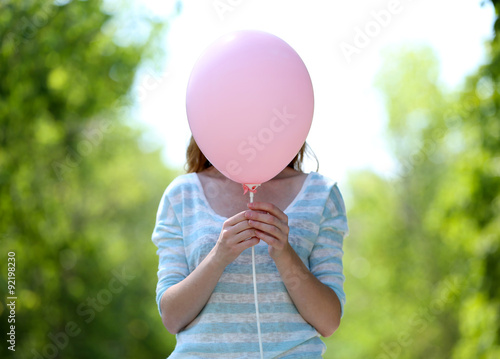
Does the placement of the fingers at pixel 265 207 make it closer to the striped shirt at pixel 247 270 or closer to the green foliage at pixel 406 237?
the striped shirt at pixel 247 270

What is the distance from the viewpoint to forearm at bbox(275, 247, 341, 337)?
164 cm

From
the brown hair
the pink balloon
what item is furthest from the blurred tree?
the pink balloon

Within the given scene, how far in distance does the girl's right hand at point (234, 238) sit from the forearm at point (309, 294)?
10 centimetres

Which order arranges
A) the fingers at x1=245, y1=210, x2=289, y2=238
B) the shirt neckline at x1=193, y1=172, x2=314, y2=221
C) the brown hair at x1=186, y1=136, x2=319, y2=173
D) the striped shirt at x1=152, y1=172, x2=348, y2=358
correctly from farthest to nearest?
1. the brown hair at x1=186, y1=136, x2=319, y2=173
2. the shirt neckline at x1=193, y1=172, x2=314, y2=221
3. the striped shirt at x1=152, y1=172, x2=348, y2=358
4. the fingers at x1=245, y1=210, x2=289, y2=238

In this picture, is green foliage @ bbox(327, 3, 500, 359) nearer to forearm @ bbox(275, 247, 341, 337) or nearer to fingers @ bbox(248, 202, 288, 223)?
forearm @ bbox(275, 247, 341, 337)

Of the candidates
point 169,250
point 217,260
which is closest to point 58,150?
point 169,250

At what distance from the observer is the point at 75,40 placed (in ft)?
20.2

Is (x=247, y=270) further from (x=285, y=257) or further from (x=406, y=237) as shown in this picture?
(x=406, y=237)

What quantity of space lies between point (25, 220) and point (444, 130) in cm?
930

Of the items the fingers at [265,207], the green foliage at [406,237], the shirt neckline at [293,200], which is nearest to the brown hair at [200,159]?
the shirt neckline at [293,200]

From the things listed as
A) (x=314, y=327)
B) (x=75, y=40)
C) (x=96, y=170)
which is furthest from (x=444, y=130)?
(x=314, y=327)

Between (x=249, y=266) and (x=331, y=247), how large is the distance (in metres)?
0.26

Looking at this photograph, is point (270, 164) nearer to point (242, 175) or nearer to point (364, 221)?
point (242, 175)

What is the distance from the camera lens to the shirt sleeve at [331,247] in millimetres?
1806
